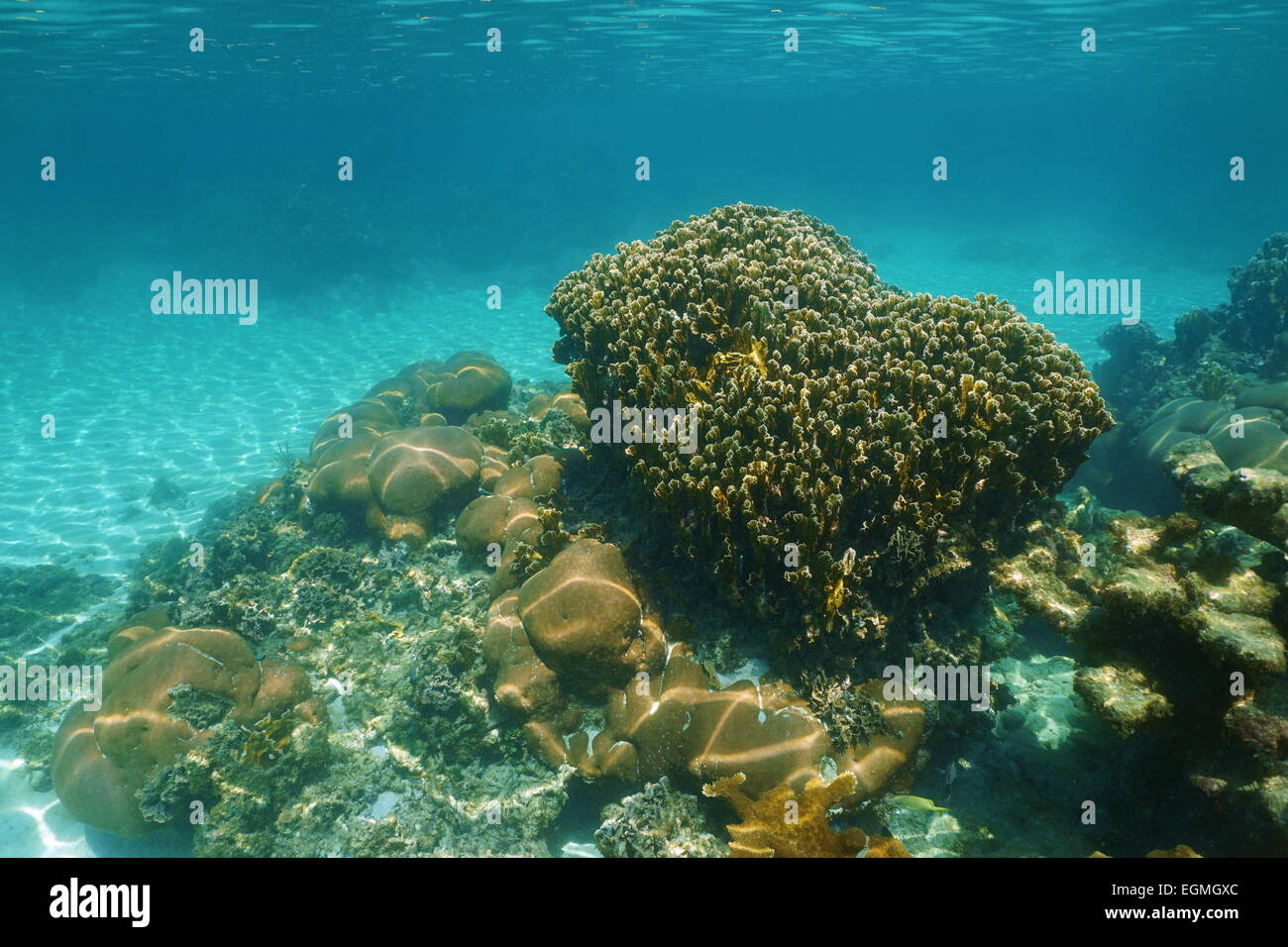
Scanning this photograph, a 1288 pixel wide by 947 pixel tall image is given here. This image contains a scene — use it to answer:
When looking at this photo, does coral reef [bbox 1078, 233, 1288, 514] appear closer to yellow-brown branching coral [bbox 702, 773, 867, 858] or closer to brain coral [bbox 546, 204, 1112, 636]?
brain coral [bbox 546, 204, 1112, 636]

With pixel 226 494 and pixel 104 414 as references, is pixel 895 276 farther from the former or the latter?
pixel 104 414

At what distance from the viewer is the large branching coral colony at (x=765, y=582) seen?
4441mm

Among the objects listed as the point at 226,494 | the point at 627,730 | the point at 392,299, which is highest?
the point at 392,299

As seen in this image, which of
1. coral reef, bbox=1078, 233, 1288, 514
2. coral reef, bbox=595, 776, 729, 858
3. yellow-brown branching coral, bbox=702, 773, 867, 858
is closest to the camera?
yellow-brown branching coral, bbox=702, 773, 867, 858

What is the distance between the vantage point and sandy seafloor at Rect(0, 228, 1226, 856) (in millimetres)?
14242

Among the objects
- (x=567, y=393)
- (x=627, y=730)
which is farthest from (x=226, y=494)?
(x=627, y=730)

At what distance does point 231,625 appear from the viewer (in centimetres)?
836

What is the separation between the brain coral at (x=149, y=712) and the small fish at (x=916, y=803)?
625 centimetres

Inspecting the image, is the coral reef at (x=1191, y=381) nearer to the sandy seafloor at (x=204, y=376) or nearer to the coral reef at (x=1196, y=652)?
the sandy seafloor at (x=204, y=376)

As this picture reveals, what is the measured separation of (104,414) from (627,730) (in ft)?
86.6

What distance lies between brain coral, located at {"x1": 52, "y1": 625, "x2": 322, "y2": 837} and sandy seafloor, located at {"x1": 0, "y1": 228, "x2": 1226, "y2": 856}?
1.12m

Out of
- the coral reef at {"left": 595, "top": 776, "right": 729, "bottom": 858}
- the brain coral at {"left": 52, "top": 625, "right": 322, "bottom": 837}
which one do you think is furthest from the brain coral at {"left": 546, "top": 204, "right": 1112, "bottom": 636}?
the brain coral at {"left": 52, "top": 625, "right": 322, "bottom": 837}
